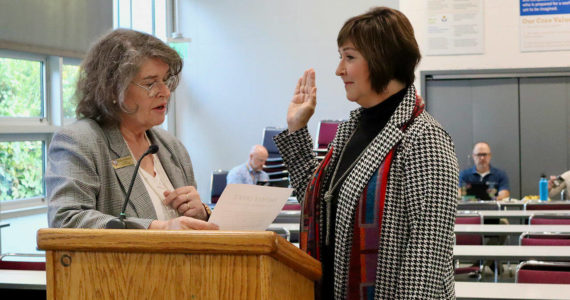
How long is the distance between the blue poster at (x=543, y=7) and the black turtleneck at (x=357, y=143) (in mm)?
7927

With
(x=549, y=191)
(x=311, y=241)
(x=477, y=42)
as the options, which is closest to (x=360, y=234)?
(x=311, y=241)

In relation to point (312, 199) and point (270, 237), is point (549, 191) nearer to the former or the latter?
point (312, 199)

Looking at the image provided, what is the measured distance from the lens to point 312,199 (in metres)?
1.88

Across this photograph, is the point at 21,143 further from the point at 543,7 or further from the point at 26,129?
the point at 543,7

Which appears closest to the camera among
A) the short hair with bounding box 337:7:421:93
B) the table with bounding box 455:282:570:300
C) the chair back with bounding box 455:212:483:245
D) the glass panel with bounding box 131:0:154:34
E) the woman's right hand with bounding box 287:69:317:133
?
the short hair with bounding box 337:7:421:93

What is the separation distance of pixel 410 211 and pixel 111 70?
0.92 meters

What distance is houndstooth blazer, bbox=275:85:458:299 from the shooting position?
1.64 meters

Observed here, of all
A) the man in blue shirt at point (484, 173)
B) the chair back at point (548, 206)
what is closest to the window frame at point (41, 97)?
the man in blue shirt at point (484, 173)

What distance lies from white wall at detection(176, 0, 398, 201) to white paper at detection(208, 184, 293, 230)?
8.84m

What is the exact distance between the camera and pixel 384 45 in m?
1.81

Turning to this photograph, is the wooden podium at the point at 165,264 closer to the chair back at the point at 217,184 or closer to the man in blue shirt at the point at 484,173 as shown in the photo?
the chair back at the point at 217,184

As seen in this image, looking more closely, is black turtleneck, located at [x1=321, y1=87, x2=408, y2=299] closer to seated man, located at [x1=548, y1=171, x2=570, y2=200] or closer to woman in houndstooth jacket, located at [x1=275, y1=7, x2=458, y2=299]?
woman in houndstooth jacket, located at [x1=275, y1=7, x2=458, y2=299]

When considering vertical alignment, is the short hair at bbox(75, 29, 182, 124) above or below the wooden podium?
above

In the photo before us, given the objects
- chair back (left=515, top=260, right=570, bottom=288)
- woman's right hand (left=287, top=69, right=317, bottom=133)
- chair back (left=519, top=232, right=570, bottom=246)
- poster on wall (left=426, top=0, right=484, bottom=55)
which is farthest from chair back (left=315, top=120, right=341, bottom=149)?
woman's right hand (left=287, top=69, right=317, bottom=133)
